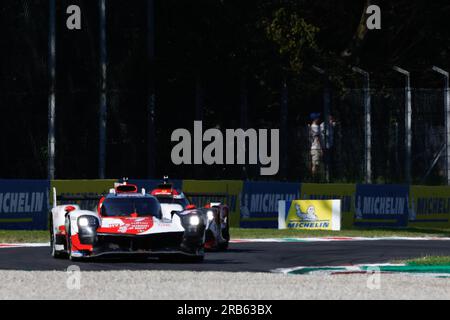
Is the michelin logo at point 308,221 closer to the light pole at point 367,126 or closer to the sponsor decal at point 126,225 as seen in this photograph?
the light pole at point 367,126

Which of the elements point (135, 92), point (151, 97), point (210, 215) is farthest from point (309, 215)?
point (210, 215)

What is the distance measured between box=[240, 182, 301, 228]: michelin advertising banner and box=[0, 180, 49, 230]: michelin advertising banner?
4681 mm

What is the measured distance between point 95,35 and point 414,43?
13.2 meters

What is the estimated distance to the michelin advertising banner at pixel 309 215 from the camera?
31.3m

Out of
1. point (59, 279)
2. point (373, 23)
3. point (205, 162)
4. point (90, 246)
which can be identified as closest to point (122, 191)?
point (90, 246)

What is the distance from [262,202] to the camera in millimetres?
32031

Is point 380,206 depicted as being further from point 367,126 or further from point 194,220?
point 194,220

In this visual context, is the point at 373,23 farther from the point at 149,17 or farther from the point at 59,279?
the point at 59,279

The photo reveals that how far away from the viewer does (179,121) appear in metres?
33.1

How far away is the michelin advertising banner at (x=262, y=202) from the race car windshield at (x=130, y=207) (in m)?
10.5

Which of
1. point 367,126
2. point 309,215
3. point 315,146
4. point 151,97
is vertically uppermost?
point 151,97

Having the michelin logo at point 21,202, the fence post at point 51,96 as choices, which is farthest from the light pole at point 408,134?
the michelin logo at point 21,202

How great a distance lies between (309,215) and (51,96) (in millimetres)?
6207

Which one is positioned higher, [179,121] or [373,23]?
[373,23]
